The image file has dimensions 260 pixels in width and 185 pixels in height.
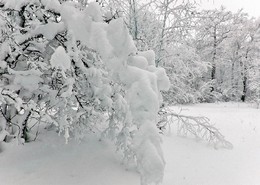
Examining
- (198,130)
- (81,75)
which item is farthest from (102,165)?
(198,130)

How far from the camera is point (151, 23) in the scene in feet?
28.6

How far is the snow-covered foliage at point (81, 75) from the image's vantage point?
355 centimetres

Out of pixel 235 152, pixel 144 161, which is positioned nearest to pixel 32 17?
pixel 144 161

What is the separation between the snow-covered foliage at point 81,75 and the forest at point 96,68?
0.04ft

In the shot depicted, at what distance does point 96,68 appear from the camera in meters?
5.05

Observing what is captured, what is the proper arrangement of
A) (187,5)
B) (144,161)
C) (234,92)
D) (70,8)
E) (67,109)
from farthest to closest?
(234,92) → (187,5) → (67,109) → (70,8) → (144,161)

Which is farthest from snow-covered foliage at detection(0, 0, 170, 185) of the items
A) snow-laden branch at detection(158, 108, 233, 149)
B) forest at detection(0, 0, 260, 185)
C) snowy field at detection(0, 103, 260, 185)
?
snow-laden branch at detection(158, 108, 233, 149)

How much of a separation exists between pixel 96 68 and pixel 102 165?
176 centimetres

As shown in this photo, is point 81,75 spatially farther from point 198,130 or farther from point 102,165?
point 198,130

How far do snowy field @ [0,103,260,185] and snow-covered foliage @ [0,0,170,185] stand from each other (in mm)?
404

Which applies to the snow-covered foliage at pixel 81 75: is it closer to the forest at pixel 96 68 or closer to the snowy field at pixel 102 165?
the forest at pixel 96 68

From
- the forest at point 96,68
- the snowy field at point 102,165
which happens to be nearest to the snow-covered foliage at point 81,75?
the forest at point 96,68

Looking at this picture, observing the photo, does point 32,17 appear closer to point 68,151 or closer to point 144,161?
point 68,151

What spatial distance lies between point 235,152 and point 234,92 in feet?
92.2
